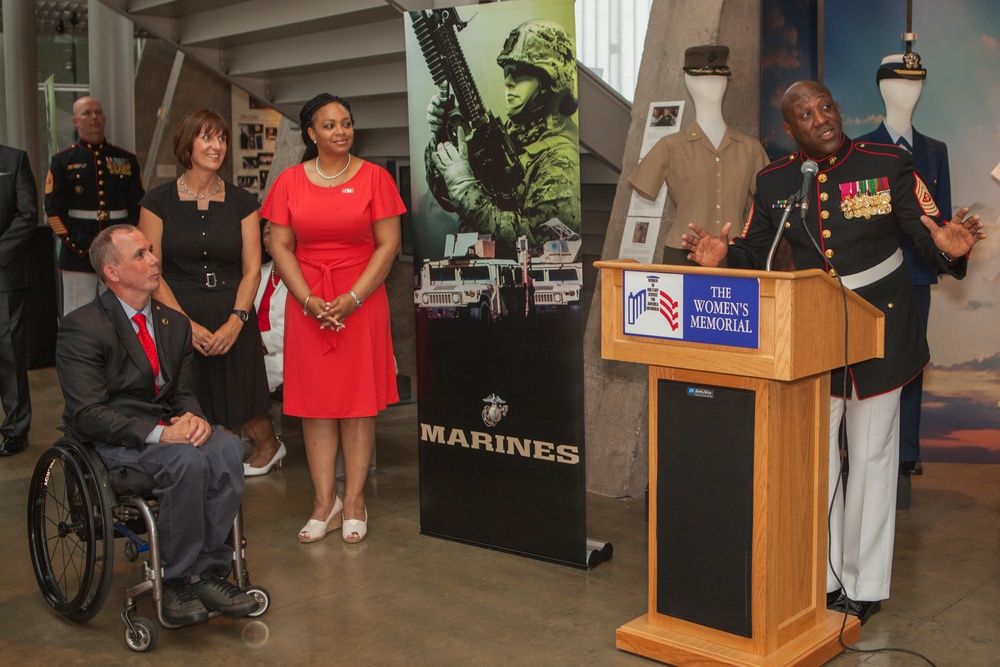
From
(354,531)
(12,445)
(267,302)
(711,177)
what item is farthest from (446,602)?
(12,445)

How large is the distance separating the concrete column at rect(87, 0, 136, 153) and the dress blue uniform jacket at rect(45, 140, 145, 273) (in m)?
1.47

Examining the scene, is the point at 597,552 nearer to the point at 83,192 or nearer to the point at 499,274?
the point at 499,274

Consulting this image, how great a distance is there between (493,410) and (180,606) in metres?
1.36

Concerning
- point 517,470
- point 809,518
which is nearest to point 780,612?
point 809,518

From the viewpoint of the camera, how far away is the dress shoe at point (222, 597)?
11.3 feet

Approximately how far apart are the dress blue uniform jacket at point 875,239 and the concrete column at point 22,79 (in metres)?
10.7

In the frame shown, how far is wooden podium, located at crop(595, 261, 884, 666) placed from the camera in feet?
9.52

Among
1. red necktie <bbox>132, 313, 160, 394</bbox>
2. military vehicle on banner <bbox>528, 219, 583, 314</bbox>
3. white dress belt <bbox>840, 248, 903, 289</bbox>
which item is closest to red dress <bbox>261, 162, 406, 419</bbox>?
military vehicle on banner <bbox>528, 219, 583, 314</bbox>

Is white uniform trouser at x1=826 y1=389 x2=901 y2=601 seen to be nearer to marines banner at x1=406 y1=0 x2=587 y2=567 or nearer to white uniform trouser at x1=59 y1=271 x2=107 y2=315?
marines banner at x1=406 y1=0 x2=587 y2=567

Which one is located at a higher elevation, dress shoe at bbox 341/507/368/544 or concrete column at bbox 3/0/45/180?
concrete column at bbox 3/0/45/180

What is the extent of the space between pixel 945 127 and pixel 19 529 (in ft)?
14.7

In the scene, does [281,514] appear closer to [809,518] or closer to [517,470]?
[517,470]

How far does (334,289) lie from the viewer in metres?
4.31

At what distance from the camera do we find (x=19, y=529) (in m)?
4.58
